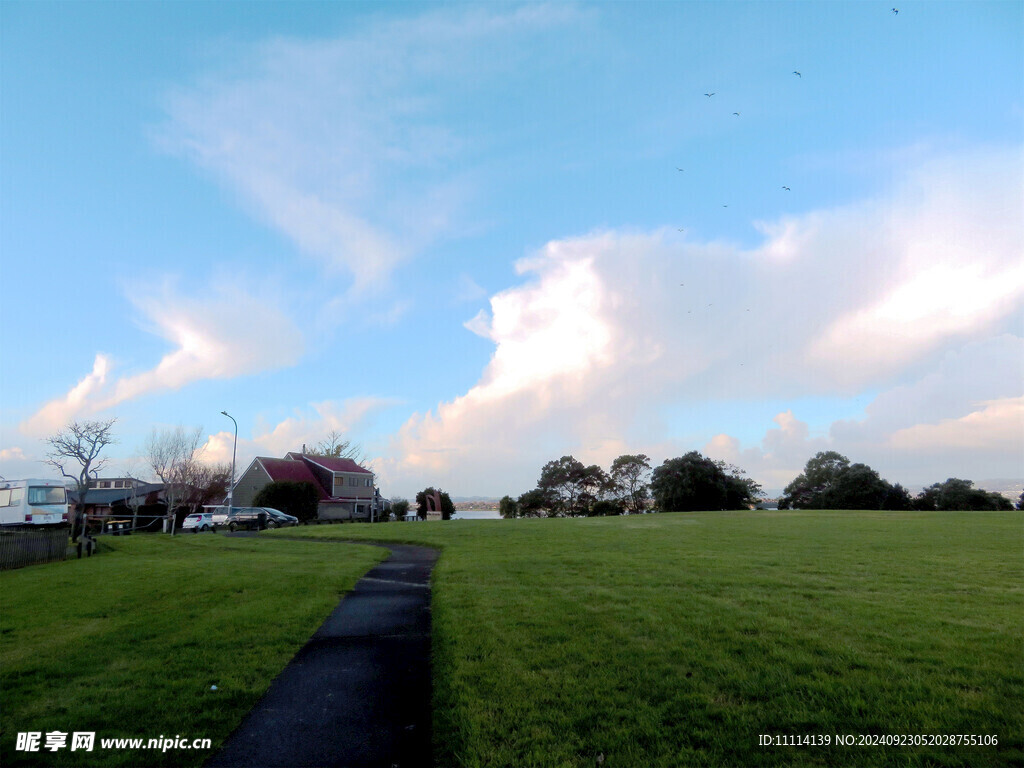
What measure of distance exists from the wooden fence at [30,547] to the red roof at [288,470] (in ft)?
147

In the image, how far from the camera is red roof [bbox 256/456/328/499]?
66.2m

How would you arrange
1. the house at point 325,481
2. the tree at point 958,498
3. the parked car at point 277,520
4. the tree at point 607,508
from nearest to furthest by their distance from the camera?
the parked car at point 277,520, the tree at point 958,498, the house at point 325,481, the tree at point 607,508

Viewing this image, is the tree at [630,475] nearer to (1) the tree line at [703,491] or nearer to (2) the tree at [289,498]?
(1) the tree line at [703,491]

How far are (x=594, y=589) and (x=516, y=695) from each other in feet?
19.5

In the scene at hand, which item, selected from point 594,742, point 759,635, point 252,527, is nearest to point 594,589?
point 759,635

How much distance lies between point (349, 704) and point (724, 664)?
4.28 metres

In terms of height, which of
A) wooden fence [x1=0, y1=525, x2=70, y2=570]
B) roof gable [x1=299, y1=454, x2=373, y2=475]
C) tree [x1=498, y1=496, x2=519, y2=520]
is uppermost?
roof gable [x1=299, y1=454, x2=373, y2=475]

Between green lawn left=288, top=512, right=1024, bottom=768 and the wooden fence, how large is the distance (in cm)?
1563

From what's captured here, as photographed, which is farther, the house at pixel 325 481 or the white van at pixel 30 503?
the house at pixel 325 481

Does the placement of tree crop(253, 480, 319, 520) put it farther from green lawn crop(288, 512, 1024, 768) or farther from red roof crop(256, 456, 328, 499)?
green lawn crop(288, 512, 1024, 768)

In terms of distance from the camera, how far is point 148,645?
27.1 feet

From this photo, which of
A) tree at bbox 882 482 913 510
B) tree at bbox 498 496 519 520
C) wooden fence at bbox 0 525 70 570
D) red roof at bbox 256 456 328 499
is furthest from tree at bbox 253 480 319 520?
tree at bbox 882 482 913 510

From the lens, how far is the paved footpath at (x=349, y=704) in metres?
4.95

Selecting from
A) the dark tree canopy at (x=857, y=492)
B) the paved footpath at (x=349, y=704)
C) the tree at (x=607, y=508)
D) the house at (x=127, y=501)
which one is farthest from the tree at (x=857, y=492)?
the house at (x=127, y=501)
